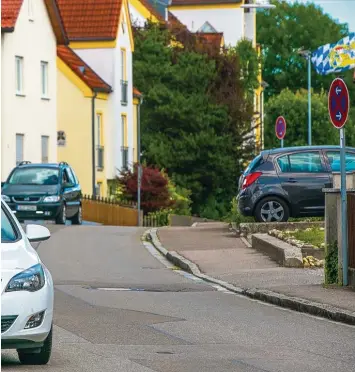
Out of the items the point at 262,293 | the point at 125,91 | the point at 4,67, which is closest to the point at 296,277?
the point at 262,293

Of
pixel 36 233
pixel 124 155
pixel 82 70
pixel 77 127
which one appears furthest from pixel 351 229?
pixel 124 155

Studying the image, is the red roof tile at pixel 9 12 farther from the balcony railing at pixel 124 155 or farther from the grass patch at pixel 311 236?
the grass patch at pixel 311 236

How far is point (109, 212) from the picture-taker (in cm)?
5153

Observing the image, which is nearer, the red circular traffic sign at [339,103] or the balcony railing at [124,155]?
the red circular traffic sign at [339,103]

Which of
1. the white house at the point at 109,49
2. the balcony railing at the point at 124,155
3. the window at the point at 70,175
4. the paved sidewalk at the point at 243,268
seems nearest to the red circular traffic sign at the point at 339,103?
the paved sidewalk at the point at 243,268

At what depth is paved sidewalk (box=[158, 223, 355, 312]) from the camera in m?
18.1

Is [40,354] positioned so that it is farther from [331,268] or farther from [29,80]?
A: [29,80]

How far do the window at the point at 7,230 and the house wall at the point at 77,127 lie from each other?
49634 mm

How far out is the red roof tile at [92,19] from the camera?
64.5 metres

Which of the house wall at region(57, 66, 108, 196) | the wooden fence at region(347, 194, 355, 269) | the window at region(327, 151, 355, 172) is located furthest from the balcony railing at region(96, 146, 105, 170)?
the wooden fence at region(347, 194, 355, 269)

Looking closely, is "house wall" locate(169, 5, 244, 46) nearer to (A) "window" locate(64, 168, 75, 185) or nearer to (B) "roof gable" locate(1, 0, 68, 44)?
(B) "roof gable" locate(1, 0, 68, 44)

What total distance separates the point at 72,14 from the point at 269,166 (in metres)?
38.1

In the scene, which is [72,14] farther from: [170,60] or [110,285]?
[110,285]

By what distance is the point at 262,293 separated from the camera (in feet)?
60.4
